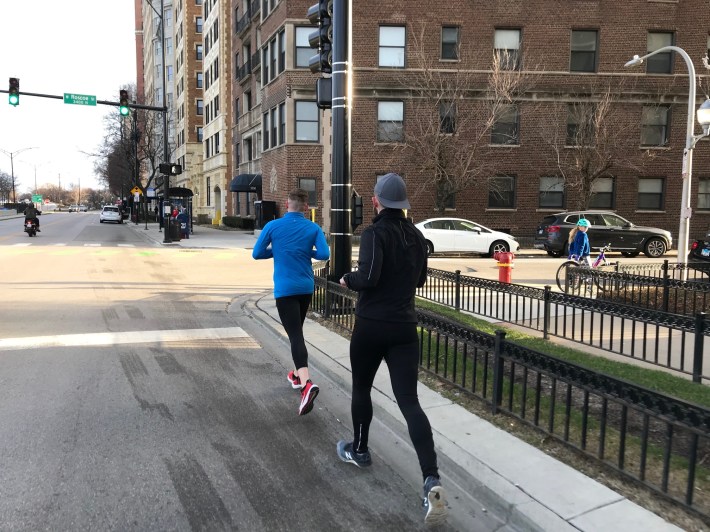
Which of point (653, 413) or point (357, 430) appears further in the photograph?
point (357, 430)

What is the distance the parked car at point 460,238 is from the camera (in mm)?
20234

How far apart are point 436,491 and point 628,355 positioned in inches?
175

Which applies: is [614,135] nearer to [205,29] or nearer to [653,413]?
[653,413]

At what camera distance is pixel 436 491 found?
3061 millimetres

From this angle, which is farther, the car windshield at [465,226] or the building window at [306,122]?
the building window at [306,122]

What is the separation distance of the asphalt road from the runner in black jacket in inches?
20.8

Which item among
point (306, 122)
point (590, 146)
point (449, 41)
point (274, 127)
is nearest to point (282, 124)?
point (274, 127)

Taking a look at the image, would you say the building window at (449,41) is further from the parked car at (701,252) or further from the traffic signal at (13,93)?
the traffic signal at (13,93)

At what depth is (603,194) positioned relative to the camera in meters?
26.4

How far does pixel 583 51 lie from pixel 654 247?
10213mm

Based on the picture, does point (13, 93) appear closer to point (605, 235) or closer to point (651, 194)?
point (605, 235)

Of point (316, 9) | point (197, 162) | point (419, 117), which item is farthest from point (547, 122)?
point (197, 162)

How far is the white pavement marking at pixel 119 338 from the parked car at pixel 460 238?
1304cm

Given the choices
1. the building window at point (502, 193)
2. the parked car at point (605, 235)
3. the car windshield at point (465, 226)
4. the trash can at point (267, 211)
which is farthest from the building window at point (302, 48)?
the parked car at point (605, 235)
